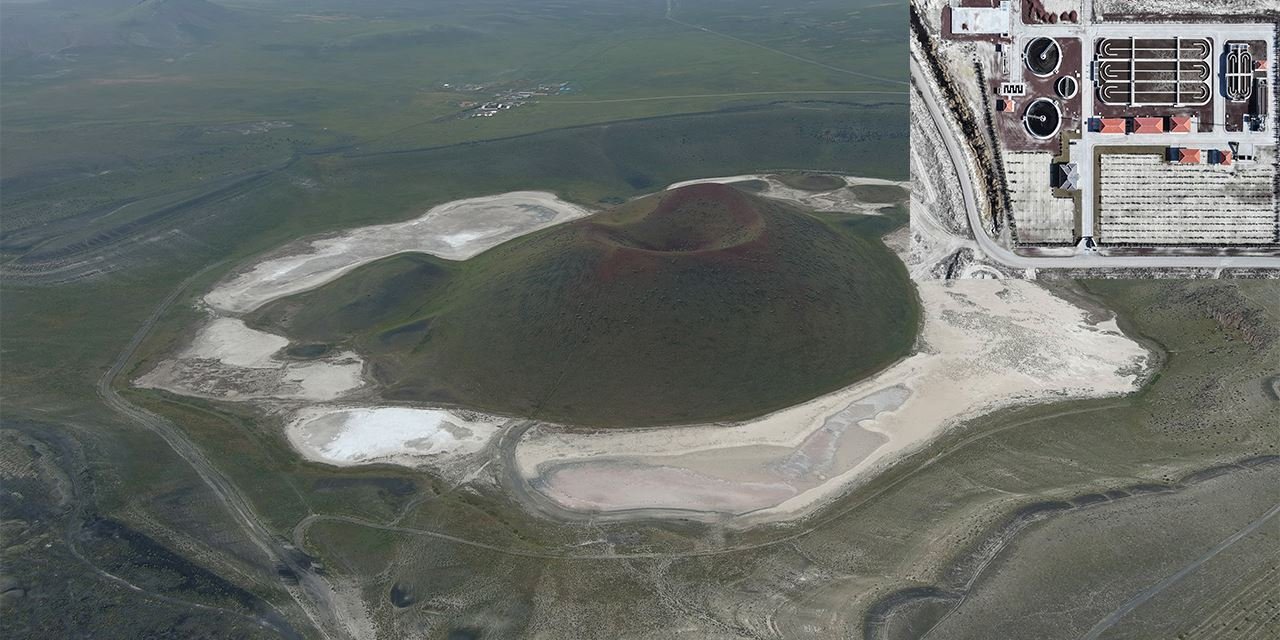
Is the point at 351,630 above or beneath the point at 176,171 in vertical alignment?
beneath

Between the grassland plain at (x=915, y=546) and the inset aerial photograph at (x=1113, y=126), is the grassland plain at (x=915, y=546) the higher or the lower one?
the lower one

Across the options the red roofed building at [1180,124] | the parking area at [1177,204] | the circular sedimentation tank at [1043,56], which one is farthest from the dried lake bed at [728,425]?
the circular sedimentation tank at [1043,56]

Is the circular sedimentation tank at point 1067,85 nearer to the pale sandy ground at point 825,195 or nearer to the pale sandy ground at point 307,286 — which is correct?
the pale sandy ground at point 307,286

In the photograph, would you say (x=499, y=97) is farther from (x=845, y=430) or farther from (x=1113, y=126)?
(x=1113, y=126)

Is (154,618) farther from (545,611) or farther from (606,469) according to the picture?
(606,469)

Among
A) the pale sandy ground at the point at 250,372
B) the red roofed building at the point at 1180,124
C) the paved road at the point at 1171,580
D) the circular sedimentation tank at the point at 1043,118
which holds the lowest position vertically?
the paved road at the point at 1171,580

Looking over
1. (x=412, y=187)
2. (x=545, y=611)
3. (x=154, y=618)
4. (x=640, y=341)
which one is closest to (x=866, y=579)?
(x=545, y=611)

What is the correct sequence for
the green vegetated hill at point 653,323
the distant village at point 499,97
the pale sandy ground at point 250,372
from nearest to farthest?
the green vegetated hill at point 653,323
the pale sandy ground at point 250,372
the distant village at point 499,97
